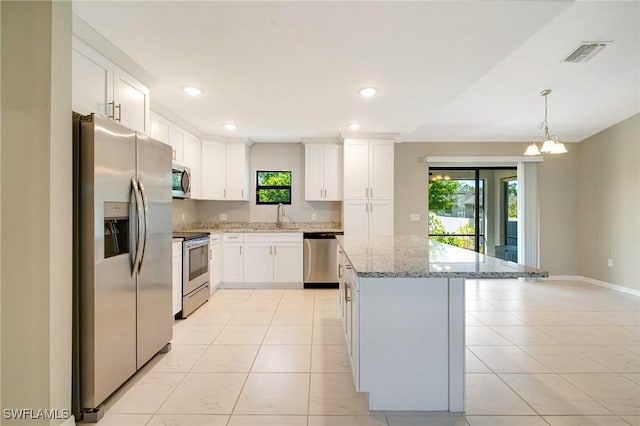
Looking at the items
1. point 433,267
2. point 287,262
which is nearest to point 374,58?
point 433,267

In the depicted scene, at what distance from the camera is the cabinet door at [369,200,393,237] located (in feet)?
15.7

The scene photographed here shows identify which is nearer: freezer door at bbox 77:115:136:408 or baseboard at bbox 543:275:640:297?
freezer door at bbox 77:115:136:408

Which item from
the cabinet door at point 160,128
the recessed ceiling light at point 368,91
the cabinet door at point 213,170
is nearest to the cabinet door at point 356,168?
the recessed ceiling light at point 368,91

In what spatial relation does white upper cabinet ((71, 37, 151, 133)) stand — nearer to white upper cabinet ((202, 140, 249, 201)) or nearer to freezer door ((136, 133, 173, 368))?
freezer door ((136, 133, 173, 368))

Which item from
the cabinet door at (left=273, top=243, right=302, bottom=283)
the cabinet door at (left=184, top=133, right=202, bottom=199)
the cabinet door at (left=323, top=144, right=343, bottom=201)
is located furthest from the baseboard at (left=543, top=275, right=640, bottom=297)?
the cabinet door at (left=184, top=133, right=202, bottom=199)

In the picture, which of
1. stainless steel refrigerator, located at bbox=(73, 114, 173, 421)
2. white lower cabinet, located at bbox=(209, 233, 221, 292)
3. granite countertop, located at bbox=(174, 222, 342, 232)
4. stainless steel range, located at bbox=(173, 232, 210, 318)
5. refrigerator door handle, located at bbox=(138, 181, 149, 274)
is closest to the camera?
stainless steel refrigerator, located at bbox=(73, 114, 173, 421)

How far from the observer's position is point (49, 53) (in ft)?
5.18

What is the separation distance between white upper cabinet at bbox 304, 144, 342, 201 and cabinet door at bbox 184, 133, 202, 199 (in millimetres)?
1647

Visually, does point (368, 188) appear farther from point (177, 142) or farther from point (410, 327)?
point (410, 327)

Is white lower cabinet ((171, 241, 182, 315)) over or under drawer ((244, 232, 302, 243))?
under

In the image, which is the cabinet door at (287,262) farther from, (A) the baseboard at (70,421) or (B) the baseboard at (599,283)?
(B) the baseboard at (599,283)

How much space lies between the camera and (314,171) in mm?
5078

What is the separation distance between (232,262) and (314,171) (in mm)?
1899

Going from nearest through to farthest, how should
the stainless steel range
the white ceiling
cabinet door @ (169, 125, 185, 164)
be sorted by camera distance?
the white ceiling → the stainless steel range → cabinet door @ (169, 125, 185, 164)
